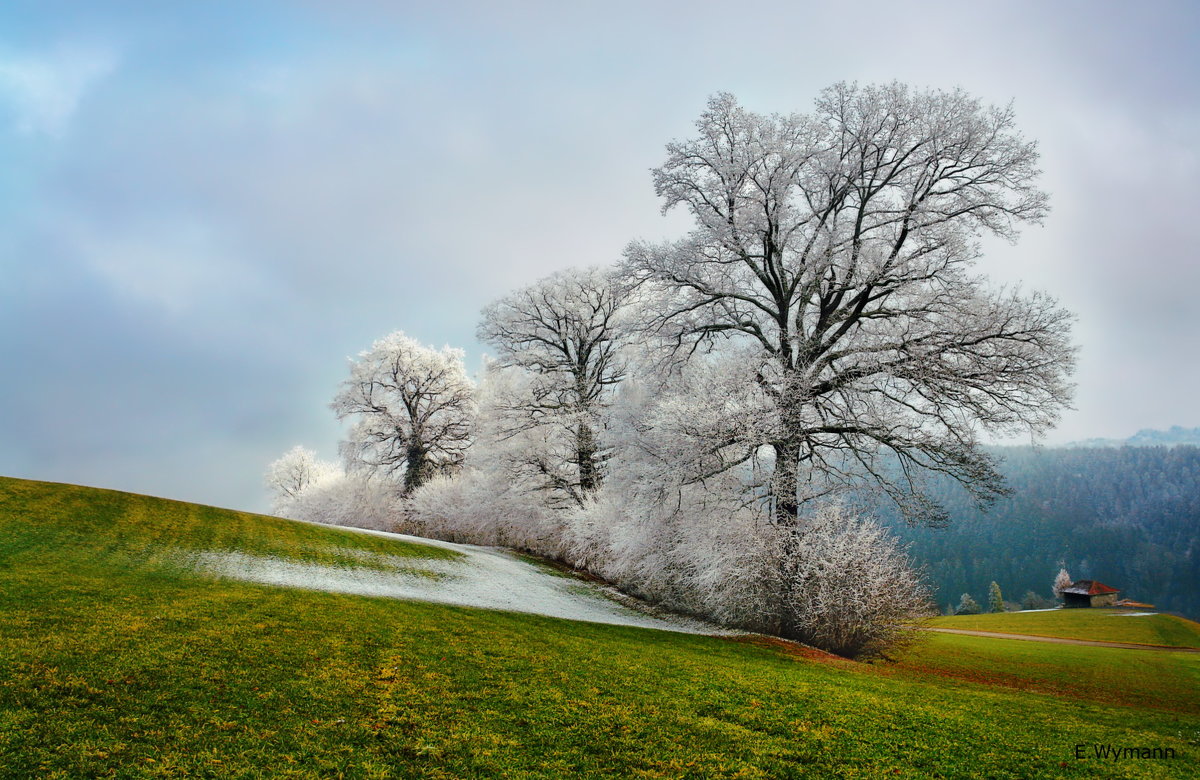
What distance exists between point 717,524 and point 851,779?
11.8 metres

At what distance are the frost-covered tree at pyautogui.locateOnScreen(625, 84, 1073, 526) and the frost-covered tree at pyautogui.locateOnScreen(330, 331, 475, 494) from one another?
22.6 meters

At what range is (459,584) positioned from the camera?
20.7 m

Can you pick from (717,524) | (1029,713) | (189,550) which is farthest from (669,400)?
(189,550)

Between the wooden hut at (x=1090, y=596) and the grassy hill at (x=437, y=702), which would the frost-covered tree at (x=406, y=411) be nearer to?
the grassy hill at (x=437, y=702)

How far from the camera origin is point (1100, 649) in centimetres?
2778

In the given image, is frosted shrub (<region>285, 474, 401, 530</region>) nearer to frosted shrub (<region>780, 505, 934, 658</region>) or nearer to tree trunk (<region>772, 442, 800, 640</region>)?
tree trunk (<region>772, 442, 800, 640</region>)

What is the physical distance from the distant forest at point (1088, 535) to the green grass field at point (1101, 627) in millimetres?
70117

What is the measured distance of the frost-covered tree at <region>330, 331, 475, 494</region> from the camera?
38.9 m

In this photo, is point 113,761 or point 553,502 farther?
point 553,502

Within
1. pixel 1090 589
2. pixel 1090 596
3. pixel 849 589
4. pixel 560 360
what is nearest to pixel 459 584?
pixel 849 589

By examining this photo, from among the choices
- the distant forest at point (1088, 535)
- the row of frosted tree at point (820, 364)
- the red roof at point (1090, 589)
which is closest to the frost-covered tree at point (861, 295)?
the row of frosted tree at point (820, 364)

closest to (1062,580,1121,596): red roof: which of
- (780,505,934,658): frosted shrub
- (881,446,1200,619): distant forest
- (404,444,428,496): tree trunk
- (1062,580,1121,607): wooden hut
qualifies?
(1062,580,1121,607): wooden hut

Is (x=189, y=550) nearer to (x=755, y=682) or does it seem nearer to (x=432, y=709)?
(x=432, y=709)

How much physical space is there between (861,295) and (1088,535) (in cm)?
15858
